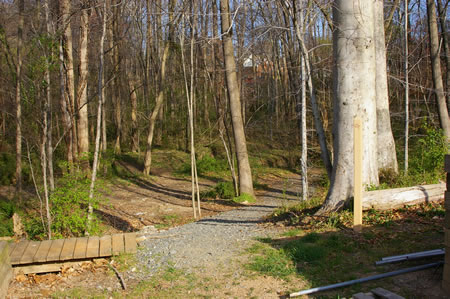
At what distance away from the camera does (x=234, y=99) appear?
14.2 meters

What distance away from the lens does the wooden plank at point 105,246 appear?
245 inches

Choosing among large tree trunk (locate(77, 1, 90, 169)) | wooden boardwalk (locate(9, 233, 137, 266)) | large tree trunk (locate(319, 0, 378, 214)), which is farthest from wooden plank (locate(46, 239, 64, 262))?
large tree trunk (locate(319, 0, 378, 214))

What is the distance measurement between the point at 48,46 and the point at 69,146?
570 cm

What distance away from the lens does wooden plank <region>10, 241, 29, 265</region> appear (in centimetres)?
600

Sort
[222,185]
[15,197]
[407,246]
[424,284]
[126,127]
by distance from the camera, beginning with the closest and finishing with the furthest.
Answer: [424,284], [407,246], [15,197], [222,185], [126,127]

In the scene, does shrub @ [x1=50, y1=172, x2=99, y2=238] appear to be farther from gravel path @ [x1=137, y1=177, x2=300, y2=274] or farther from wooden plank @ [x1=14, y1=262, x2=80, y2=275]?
wooden plank @ [x1=14, y1=262, x2=80, y2=275]

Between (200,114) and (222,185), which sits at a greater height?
(200,114)

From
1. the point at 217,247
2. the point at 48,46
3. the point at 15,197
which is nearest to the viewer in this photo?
the point at 217,247

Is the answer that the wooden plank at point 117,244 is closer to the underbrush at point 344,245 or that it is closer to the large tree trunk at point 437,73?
the underbrush at point 344,245

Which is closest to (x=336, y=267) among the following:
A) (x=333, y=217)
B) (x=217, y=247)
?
(x=333, y=217)

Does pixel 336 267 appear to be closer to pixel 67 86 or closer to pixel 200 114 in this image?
pixel 67 86

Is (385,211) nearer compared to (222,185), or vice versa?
(385,211)

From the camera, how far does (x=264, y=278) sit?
516cm

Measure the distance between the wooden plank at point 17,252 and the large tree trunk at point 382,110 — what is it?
296 inches
